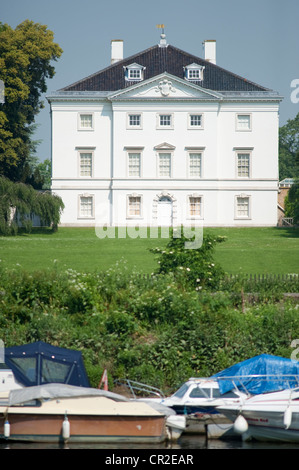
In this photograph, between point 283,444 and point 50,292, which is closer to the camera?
point 283,444

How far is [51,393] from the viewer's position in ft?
50.7

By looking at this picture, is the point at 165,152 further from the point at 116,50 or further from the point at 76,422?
the point at 76,422

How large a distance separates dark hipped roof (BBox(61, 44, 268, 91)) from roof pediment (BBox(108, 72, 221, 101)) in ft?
4.57

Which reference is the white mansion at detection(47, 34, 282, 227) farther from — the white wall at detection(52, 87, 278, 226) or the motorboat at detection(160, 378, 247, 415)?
the motorboat at detection(160, 378, 247, 415)

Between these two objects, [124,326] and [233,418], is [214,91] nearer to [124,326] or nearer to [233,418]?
[124,326]

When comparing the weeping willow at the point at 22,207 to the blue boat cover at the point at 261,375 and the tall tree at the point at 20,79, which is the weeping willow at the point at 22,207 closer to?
the tall tree at the point at 20,79

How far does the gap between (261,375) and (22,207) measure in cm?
2487

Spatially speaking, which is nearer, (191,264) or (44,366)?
(44,366)

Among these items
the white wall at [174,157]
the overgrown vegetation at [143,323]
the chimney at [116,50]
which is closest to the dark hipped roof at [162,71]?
the white wall at [174,157]

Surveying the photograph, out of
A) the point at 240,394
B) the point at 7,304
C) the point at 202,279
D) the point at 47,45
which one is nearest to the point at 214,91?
the point at 47,45

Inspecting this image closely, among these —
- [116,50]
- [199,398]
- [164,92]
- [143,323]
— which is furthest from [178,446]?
[116,50]
